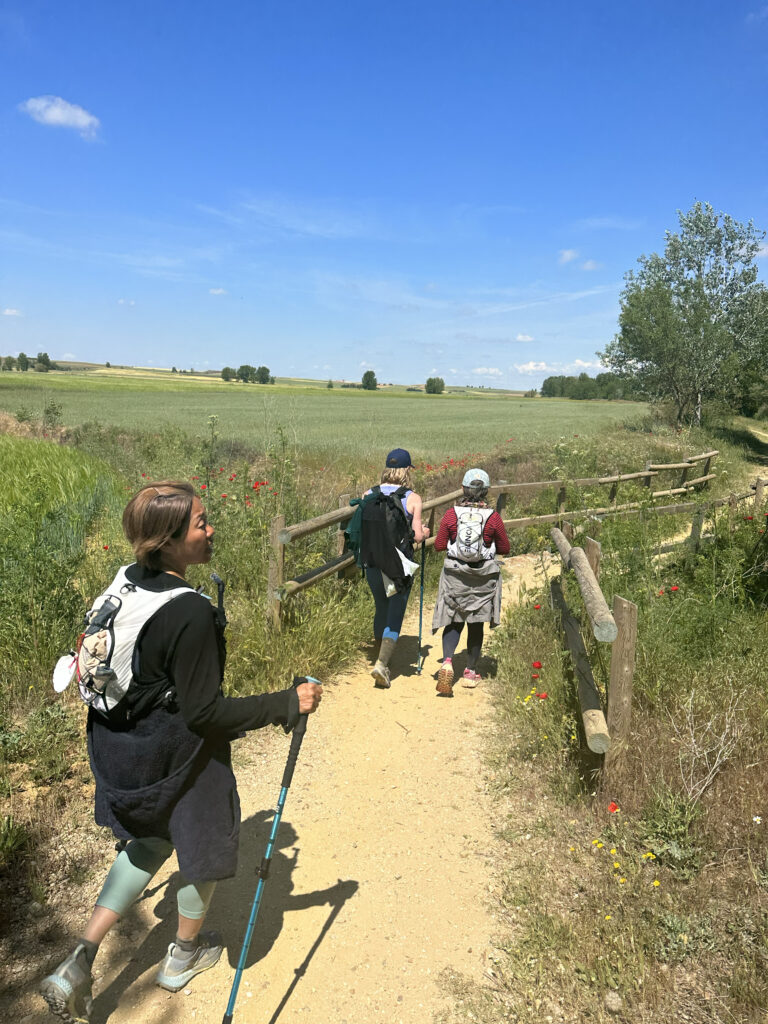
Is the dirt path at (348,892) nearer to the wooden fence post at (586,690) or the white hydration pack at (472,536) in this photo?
the wooden fence post at (586,690)

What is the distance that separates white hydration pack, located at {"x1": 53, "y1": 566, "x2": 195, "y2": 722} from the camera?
2023 millimetres

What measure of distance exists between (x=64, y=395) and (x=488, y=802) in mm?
43389

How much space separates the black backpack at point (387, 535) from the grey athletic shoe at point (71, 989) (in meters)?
3.38

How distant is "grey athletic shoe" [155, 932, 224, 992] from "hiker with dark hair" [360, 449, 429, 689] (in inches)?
111

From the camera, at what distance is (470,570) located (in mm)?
5246

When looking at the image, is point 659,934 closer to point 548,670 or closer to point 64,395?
point 548,670

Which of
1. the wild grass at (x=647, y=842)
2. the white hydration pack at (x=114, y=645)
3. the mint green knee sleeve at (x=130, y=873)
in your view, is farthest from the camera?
the wild grass at (x=647, y=842)

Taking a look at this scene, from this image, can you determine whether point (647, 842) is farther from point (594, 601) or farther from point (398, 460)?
point (398, 460)

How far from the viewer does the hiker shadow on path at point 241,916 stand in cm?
252

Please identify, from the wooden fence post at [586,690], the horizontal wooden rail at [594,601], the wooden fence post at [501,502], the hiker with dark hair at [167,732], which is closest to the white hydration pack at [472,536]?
the horizontal wooden rail at [594,601]

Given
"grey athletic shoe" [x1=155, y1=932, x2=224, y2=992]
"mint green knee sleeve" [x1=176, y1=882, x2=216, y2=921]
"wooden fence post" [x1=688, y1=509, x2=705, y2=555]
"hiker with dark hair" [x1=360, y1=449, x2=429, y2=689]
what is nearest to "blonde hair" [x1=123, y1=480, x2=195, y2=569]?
"mint green knee sleeve" [x1=176, y1=882, x2=216, y2=921]

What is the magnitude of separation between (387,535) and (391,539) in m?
0.05

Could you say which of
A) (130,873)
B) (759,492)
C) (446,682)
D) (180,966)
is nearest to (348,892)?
(180,966)

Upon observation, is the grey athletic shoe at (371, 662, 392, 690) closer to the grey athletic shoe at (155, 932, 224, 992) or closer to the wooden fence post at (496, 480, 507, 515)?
the grey athletic shoe at (155, 932, 224, 992)
